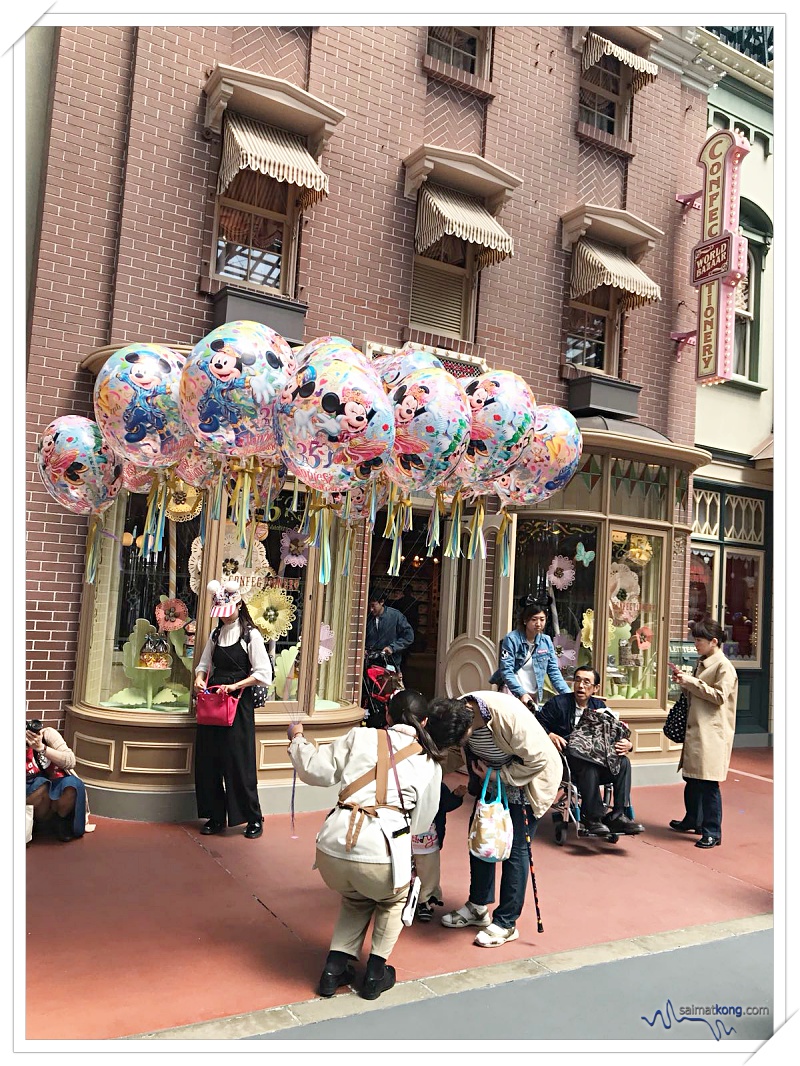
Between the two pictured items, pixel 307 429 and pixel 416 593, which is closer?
pixel 307 429

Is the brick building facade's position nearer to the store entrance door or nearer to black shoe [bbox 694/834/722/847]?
the store entrance door

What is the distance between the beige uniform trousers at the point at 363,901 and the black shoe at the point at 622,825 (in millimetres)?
3166

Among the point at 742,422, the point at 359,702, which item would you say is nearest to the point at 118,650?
the point at 359,702

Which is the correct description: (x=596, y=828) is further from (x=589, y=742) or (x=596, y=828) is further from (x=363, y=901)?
(x=363, y=901)

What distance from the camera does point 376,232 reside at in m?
7.75

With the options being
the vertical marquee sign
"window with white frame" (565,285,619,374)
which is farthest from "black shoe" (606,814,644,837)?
the vertical marquee sign

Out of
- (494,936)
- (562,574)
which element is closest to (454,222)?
(562,574)

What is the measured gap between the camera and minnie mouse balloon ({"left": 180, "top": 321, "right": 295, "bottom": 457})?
11.1ft

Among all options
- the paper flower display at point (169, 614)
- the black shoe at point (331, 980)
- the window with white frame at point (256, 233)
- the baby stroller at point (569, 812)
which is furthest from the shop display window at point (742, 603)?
the black shoe at point (331, 980)

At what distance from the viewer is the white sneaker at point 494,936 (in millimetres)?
4223

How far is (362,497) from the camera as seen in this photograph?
462cm

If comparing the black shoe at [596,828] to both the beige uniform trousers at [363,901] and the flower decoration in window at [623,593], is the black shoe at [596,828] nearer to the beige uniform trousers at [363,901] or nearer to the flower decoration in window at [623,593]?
the flower decoration in window at [623,593]

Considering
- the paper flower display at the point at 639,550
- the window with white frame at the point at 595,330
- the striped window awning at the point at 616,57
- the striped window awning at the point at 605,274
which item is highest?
the striped window awning at the point at 616,57

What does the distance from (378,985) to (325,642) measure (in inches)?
141
